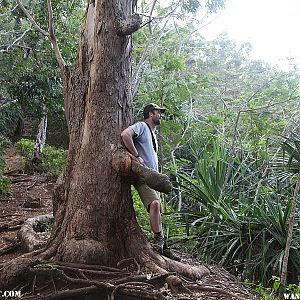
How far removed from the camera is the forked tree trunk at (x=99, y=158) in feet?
14.9

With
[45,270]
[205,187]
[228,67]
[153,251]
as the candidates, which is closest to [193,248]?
[205,187]

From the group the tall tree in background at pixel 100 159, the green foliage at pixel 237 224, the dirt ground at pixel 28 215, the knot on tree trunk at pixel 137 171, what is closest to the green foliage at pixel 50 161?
the dirt ground at pixel 28 215

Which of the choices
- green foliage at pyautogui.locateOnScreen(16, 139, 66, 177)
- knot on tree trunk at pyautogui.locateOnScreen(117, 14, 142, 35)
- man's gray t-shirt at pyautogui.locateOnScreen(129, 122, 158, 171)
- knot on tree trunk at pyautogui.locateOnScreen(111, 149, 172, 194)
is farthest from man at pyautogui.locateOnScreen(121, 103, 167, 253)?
green foliage at pyautogui.locateOnScreen(16, 139, 66, 177)

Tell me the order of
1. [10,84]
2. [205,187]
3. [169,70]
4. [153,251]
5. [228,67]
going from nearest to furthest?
[153,251], [205,187], [169,70], [10,84], [228,67]

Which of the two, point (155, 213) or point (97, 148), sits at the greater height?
point (97, 148)

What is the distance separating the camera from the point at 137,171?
181 inches

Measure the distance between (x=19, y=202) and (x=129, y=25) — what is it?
Answer: 708cm

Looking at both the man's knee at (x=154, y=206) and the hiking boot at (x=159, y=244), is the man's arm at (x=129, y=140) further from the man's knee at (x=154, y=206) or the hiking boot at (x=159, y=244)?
the hiking boot at (x=159, y=244)

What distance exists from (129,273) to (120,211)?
735mm

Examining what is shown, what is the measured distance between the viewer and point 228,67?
820 inches

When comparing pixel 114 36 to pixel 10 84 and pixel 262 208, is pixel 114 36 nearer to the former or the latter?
pixel 262 208

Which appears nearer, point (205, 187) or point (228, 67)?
point (205, 187)

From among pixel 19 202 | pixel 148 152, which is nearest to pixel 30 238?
pixel 148 152

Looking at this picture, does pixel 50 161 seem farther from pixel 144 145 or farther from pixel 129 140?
pixel 129 140
